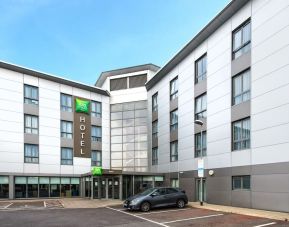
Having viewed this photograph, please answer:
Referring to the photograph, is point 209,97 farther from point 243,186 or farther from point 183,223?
point 183,223

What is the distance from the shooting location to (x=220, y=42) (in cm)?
2586

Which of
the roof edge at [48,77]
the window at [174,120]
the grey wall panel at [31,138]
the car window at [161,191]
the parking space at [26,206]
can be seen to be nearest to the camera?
the car window at [161,191]

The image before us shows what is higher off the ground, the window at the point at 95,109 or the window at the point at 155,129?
the window at the point at 95,109

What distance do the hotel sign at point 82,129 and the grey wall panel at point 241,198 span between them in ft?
68.9

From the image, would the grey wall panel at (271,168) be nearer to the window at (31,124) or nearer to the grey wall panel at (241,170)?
the grey wall panel at (241,170)

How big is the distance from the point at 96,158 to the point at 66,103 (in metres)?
6.95

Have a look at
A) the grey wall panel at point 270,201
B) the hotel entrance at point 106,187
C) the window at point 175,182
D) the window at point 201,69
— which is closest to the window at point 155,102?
the window at point 175,182

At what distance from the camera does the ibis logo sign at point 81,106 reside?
4069 centimetres

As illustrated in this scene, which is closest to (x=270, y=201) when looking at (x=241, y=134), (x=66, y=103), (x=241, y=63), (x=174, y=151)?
(x=241, y=134)

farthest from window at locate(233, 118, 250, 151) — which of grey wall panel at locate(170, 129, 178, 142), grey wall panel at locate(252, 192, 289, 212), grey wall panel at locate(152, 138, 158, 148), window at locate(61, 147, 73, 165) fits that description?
window at locate(61, 147, 73, 165)

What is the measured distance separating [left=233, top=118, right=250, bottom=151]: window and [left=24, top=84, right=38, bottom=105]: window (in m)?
20.9

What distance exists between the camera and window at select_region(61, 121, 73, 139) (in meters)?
39.5

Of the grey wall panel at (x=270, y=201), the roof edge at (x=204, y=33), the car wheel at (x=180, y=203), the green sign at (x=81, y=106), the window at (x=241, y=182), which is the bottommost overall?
the car wheel at (x=180, y=203)

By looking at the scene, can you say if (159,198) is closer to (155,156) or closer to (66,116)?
(155,156)
